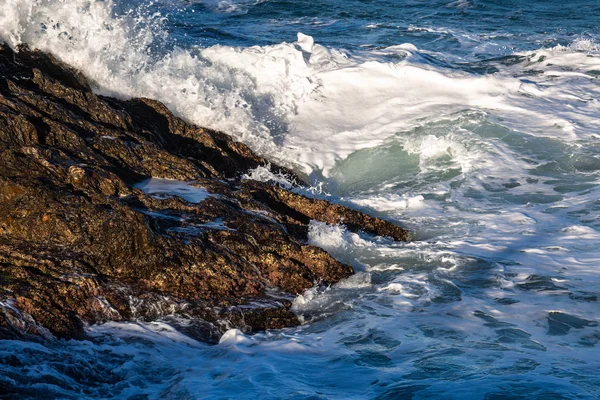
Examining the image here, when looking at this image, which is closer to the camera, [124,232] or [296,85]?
[124,232]

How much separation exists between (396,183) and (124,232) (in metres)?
3.76

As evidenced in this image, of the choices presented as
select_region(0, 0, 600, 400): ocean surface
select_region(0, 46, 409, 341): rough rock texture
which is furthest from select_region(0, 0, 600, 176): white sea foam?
select_region(0, 46, 409, 341): rough rock texture

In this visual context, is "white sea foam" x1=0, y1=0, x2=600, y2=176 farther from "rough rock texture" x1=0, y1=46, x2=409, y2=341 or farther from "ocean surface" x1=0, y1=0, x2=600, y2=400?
"rough rock texture" x1=0, y1=46, x2=409, y2=341

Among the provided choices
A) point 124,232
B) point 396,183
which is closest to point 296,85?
point 396,183

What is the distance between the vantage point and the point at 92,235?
5.13 meters

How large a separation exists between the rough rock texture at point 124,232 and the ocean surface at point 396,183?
0.19 meters

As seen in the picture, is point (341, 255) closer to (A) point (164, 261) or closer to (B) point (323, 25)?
(A) point (164, 261)

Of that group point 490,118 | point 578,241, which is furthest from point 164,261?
point 490,118

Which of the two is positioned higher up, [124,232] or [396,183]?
[124,232]

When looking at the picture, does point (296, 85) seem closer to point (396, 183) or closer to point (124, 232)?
point (396, 183)

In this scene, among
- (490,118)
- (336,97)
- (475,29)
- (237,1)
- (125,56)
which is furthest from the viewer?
(237,1)

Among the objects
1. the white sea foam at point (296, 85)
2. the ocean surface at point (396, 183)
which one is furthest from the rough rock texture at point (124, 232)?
the white sea foam at point (296, 85)

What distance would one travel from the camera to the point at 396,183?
8.16m

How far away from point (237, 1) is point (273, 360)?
1412cm
